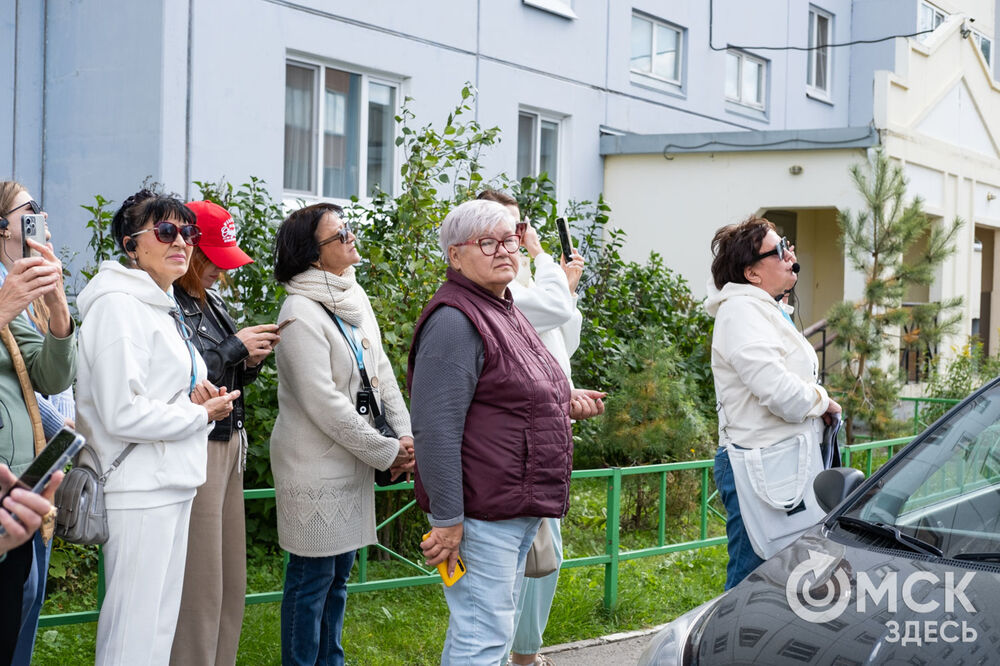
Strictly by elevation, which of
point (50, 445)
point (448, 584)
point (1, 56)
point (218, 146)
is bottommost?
point (448, 584)

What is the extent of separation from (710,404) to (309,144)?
454 centimetres

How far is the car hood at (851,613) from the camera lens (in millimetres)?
2762

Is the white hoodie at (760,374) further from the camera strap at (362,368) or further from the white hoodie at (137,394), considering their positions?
the white hoodie at (137,394)

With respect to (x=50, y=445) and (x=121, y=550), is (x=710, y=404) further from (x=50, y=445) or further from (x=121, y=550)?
(x=50, y=445)

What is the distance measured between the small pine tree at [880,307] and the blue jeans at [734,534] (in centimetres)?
556

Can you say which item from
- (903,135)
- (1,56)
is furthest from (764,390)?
(903,135)

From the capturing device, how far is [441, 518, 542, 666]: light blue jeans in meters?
3.53

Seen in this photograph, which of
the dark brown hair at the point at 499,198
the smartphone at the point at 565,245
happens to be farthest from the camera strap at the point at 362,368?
the smartphone at the point at 565,245

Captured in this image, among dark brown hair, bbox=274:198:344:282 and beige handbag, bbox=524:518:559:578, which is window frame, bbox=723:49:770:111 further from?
beige handbag, bbox=524:518:559:578

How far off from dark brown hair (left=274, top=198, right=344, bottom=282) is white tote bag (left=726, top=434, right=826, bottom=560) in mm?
1981

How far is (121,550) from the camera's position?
3.47 meters

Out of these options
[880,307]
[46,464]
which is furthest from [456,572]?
[880,307]

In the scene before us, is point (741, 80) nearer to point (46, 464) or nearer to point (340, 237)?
point (340, 237)

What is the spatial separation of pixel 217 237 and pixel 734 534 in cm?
249
